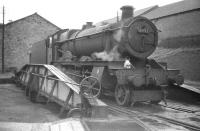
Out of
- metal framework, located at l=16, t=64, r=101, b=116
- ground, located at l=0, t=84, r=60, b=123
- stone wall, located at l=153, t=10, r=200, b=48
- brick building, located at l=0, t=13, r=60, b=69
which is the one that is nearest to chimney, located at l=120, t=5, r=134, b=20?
metal framework, located at l=16, t=64, r=101, b=116

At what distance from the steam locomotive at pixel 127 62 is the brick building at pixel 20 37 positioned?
68.0ft

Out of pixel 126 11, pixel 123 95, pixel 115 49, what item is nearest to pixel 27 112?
pixel 123 95

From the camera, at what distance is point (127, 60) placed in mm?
8633

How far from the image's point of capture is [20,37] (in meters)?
30.2

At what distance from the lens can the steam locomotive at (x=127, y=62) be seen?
8.40 m

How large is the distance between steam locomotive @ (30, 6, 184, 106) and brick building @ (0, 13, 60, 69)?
20.7 metres

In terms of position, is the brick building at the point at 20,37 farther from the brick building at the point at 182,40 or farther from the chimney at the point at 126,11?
the chimney at the point at 126,11

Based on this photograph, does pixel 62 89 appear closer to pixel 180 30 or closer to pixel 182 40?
pixel 182 40

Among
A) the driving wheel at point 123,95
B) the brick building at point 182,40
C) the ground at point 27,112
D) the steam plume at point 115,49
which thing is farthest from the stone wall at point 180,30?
the ground at point 27,112

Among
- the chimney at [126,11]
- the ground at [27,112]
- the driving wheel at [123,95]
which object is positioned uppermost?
the chimney at [126,11]

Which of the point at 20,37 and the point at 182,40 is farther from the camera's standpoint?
the point at 20,37

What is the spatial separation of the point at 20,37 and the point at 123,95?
2402 centimetres

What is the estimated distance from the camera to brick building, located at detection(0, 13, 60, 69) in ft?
97.6

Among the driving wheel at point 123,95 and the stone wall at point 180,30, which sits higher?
the stone wall at point 180,30
